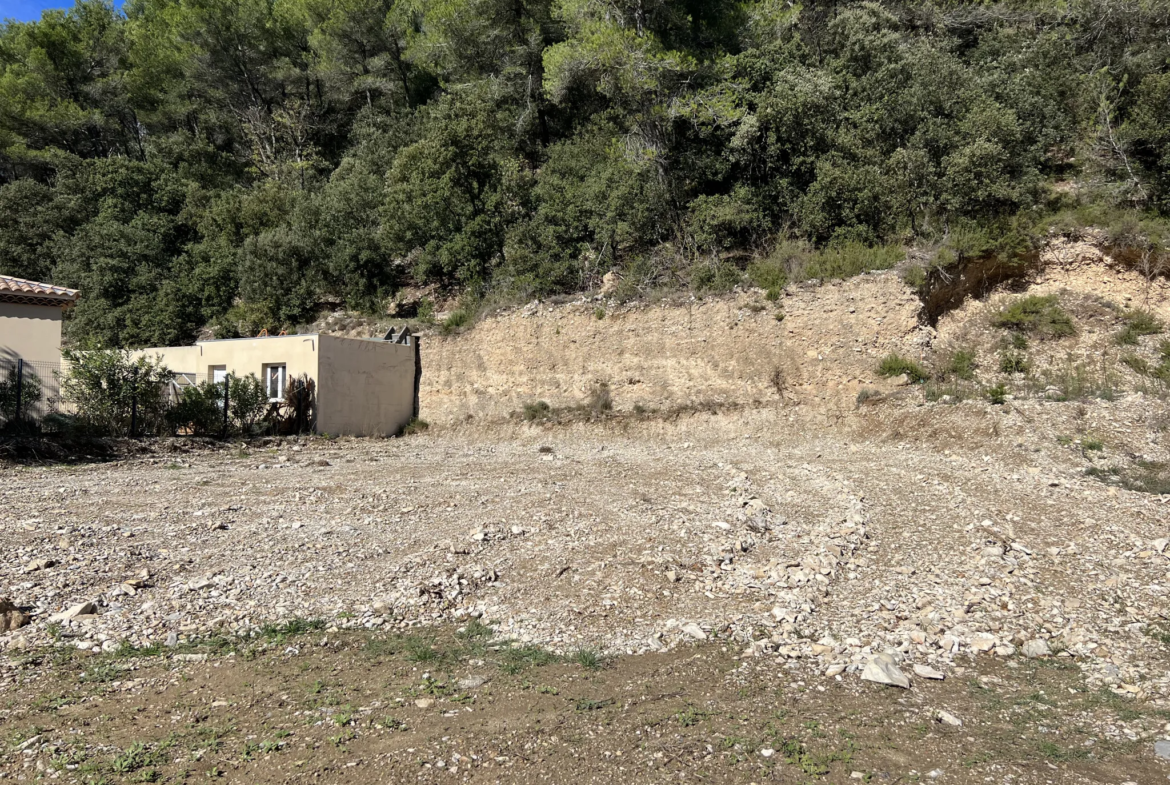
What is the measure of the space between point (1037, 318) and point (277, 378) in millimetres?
18489

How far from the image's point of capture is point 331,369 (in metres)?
17.1

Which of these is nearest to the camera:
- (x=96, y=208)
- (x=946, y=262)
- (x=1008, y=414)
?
(x=1008, y=414)

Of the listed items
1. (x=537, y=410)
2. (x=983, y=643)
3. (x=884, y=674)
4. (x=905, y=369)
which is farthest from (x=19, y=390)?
(x=905, y=369)

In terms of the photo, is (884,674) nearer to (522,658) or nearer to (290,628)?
(522,658)

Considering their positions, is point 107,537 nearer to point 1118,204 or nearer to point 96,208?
point 1118,204

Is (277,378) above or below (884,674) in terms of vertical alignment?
above

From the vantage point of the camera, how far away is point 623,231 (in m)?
17.8

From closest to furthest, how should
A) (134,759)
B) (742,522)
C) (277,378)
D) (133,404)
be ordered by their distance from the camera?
(134,759) < (742,522) < (133,404) < (277,378)

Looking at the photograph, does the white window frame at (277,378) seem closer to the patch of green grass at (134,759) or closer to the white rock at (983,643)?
the patch of green grass at (134,759)

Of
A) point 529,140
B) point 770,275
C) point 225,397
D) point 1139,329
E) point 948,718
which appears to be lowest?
point 948,718

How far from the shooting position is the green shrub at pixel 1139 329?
43.9ft

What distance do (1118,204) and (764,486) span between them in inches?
469

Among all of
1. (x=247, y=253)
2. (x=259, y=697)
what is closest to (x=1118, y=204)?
(x=259, y=697)

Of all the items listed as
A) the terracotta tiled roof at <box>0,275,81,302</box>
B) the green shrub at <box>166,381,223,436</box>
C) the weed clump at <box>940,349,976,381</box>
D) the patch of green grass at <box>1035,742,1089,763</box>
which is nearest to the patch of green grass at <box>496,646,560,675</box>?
the patch of green grass at <box>1035,742,1089,763</box>
